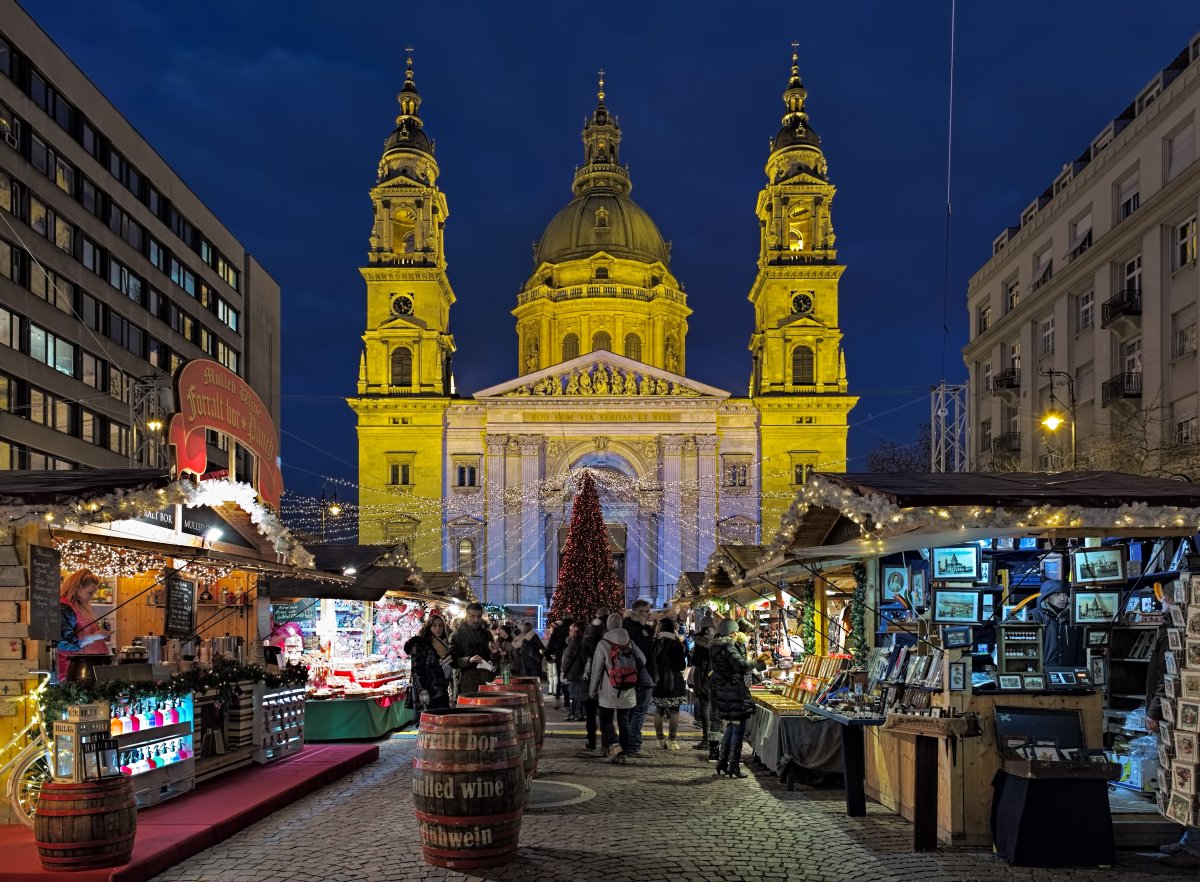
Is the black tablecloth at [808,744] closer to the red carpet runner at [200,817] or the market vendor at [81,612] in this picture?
the red carpet runner at [200,817]

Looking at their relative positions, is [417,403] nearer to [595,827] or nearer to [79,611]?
[79,611]

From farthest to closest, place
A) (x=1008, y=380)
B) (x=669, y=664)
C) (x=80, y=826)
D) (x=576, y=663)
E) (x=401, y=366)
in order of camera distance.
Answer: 1. (x=401, y=366)
2. (x=1008, y=380)
3. (x=576, y=663)
4. (x=669, y=664)
5. (x=80, y=826)

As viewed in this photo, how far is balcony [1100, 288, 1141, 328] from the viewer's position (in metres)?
30.2

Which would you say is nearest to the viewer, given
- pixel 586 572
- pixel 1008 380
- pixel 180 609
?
pixel 180 609

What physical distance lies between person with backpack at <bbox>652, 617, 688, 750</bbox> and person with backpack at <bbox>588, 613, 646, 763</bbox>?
1.43 metres

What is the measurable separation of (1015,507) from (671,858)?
376cm

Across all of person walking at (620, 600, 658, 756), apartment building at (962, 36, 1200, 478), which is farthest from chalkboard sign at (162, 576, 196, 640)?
apartment building at (962, 36, 1200, 478)

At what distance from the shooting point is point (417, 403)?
62688 millimetres

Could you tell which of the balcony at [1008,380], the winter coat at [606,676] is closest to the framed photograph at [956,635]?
the winter coat at [606,676]

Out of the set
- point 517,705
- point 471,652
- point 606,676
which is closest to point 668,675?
point 606,676

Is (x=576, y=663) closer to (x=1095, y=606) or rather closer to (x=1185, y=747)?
(x=1095, y=606)

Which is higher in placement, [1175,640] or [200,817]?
[1175,640]

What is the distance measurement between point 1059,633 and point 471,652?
7382mm

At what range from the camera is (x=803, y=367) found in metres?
64.4
